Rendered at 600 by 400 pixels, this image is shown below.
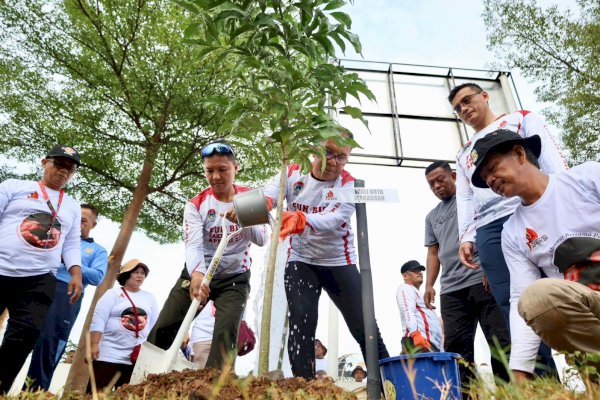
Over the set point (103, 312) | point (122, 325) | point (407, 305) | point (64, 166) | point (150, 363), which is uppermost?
point (64, 166)

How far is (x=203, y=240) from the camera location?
10.5 ft

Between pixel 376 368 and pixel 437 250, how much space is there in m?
2.20

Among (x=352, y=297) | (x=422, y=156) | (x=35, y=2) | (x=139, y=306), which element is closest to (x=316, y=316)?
(x=352, y=297)

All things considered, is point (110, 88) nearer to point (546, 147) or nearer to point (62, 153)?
point (62, 153)

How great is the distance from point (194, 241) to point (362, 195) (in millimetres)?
1264

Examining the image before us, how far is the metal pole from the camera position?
6.31 feet

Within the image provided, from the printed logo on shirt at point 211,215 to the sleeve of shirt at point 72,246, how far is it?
4.17 ft

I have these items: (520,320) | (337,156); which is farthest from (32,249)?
(520,320)

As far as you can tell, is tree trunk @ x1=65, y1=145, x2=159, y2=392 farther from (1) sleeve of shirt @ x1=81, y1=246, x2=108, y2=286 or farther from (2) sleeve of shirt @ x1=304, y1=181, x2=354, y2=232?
(2) sleeve of shirt @ x1=304, y1=181, x2=354, y2=232

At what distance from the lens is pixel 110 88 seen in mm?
7664

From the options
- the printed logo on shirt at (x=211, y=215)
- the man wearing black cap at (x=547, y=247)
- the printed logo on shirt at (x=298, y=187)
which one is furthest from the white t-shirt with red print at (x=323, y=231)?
the man wearing black cap at (x=547, y=247)

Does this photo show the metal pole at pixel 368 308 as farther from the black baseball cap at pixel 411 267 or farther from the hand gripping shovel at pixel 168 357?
the black baseball cap at pixel 411 267

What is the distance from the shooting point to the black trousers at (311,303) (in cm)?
284

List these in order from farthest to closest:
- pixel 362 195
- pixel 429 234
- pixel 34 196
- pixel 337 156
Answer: pixel 429 234 → pixel 34 196 → pixel 337 156 → pixel 362 195
